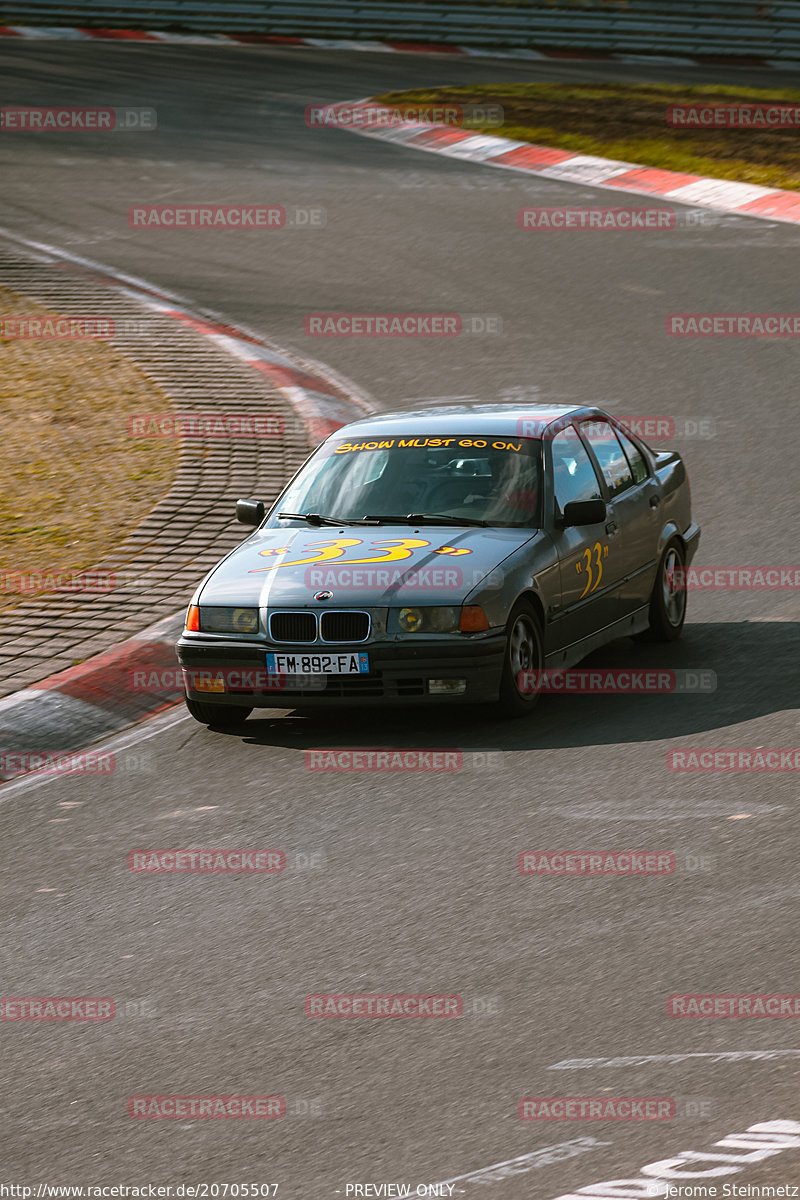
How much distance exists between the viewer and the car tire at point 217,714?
8.86 meters

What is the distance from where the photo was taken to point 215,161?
83.2 feet

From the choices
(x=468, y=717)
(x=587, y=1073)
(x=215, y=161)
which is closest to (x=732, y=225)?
(x=215, y=161)

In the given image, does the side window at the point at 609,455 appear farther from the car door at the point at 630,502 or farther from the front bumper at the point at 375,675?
the front bumper at the point at 375,675

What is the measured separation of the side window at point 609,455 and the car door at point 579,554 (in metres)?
0.12

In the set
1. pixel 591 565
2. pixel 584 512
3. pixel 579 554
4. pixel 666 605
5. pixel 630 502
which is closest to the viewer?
pixel 584 512

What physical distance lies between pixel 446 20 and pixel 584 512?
30.3 metres

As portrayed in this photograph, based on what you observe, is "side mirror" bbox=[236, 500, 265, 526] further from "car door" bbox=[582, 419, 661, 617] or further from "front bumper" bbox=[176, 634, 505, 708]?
"car door" bbox=[582, 419, 661, 617]

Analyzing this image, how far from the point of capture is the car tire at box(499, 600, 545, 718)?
8.55 m

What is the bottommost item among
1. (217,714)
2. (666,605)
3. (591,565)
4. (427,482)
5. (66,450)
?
(217,714)

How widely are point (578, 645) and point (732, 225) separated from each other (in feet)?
42.7

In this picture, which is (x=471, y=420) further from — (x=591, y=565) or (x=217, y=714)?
(x=217, y=714)

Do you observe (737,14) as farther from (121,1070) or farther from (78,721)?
(121,1070)

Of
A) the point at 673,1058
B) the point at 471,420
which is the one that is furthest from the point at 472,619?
the point at 673,1058

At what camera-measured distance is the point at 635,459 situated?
34.8 feet
